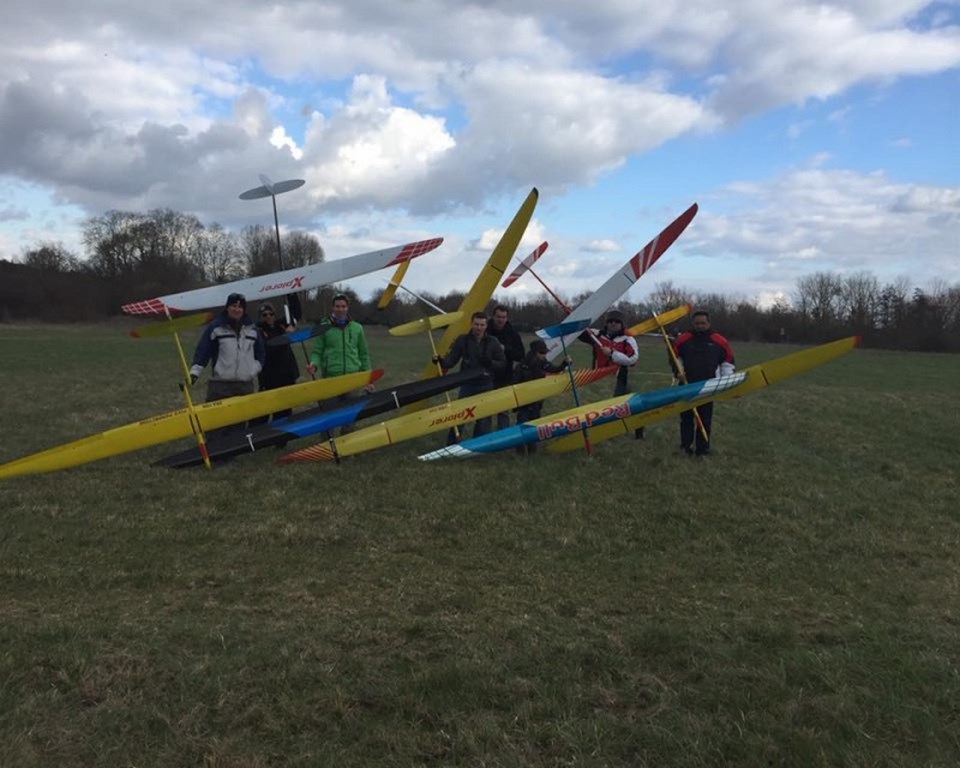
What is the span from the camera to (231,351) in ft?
27.4

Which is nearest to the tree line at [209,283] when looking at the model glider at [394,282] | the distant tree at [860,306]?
the distant tree at [860,306]

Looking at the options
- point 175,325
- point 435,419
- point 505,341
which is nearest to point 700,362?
point 505,341

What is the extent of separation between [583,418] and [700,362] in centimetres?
187

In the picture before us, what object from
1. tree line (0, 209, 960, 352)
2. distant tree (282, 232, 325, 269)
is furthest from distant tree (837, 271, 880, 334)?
distant tree (282, 232, 325, 269)

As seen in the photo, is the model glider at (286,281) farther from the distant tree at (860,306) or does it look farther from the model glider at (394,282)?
the distant tree at (860,306)

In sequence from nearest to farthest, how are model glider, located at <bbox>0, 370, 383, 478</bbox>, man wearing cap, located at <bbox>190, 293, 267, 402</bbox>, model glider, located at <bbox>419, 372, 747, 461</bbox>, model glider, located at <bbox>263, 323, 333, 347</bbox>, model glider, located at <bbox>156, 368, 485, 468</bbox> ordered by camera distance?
model glider, located at <bbox>0, 370, 383, 478</bbox>, model glider, located at <bbox>156, 368, 485, 468</bbox>, man wearing cap, located at <bbox>190, 293, 267, 402</bbox>, model glider, located at <bbox>419, 372, 747, 461</bbox>, model glider, located at <bbox>263, 323, 333, 347</bbox>

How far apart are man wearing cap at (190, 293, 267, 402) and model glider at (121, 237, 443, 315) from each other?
0.75 m

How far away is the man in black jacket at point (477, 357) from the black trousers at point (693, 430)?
2.64m

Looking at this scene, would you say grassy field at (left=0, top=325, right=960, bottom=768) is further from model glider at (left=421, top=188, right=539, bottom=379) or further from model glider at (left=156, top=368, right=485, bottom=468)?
model glider at (left=421, top=188, right=539, bottom=379)

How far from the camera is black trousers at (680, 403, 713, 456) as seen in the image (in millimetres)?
9312

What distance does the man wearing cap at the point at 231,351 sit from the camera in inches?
322

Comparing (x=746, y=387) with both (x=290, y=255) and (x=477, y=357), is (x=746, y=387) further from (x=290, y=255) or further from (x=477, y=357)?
(x=290, y=255)

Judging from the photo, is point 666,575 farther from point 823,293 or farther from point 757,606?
point 823,293

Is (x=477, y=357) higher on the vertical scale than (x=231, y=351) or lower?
lower
